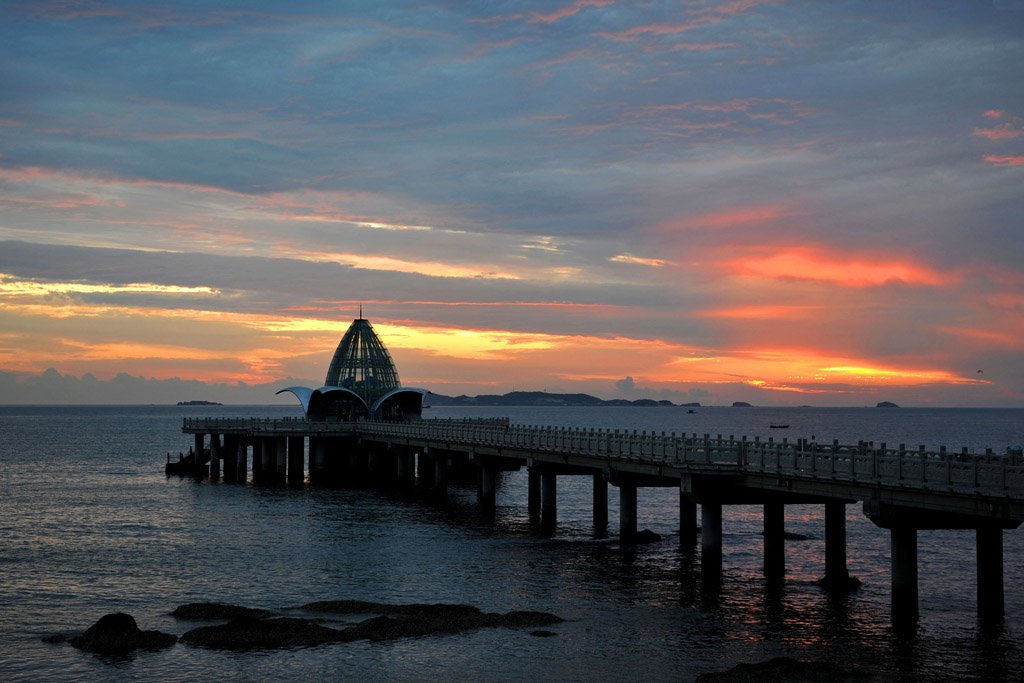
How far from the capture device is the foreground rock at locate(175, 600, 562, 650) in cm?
2847

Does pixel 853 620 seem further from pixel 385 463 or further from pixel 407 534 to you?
pixel 385 463

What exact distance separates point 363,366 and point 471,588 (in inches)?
2874

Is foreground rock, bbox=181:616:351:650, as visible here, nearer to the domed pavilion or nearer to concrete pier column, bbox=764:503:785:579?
concrete pier column, bbox=764:503:785:579

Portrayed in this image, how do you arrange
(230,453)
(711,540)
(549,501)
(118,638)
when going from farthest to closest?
(230,453)
(549,501)
(711,540)
(118,638)

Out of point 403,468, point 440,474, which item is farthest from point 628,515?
point 403,468

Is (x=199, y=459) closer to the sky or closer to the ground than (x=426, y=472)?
closer to the sky

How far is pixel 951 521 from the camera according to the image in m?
29.5

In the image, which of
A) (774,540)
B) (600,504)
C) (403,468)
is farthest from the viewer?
(403,468)

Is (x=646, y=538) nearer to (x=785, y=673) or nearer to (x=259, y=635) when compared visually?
(x=785, y=673)

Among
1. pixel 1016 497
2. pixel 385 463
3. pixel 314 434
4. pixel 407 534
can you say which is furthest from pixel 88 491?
pixel 1016 497

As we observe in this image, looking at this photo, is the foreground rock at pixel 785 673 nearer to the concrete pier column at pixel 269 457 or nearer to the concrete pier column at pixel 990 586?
the concrete pier column at pixel 990 586

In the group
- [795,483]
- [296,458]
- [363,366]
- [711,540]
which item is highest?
[363,366]

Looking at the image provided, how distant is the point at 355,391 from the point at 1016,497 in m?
84.7

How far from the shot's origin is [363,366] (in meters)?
108
